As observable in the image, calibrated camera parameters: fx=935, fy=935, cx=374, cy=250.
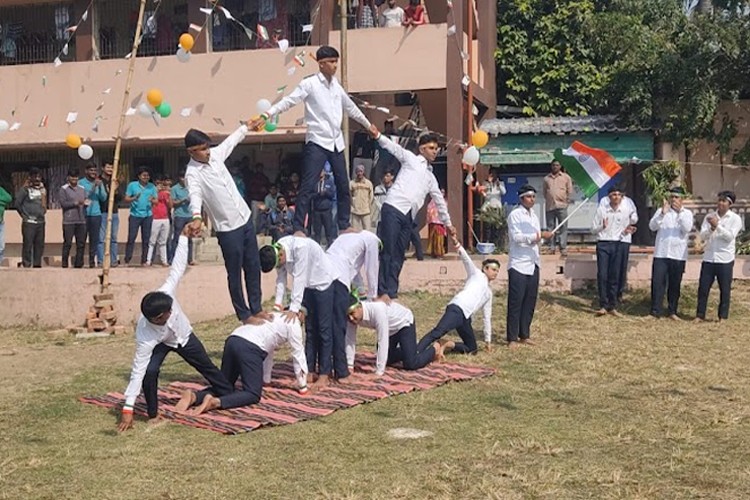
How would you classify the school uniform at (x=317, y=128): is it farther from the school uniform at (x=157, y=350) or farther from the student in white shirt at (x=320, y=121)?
the school uniform at (x=157, y=350)

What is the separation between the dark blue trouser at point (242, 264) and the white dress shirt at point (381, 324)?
3.63ft

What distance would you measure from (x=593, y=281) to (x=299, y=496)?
9502mm

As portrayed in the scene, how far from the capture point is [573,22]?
22.2 meters

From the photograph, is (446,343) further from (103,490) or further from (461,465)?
(103,490)

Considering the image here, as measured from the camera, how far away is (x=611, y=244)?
12.8 m

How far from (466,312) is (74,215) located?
8075 mm

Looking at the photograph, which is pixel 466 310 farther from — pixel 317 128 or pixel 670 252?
pixel 670 252

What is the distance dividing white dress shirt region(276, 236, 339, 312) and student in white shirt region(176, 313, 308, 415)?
24 centimetres

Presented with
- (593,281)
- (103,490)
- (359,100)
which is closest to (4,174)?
(359,100)

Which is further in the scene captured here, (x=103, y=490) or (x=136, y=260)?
(x=136, y=260)

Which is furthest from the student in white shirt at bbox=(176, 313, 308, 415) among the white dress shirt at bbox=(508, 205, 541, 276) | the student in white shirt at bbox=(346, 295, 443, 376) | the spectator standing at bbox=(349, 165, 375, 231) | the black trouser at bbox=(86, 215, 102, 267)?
the black trouser at bbox=(86, 215, 102, 267)

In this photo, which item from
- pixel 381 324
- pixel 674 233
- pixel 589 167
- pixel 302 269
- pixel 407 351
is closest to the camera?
pixel 302 269

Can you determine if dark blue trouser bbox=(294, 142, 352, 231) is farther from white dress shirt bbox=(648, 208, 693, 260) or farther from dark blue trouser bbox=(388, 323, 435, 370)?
white dress shirt bbox=(648, 208, 693, 260)

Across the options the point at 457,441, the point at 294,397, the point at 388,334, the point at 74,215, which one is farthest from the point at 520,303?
the point at 74,215
